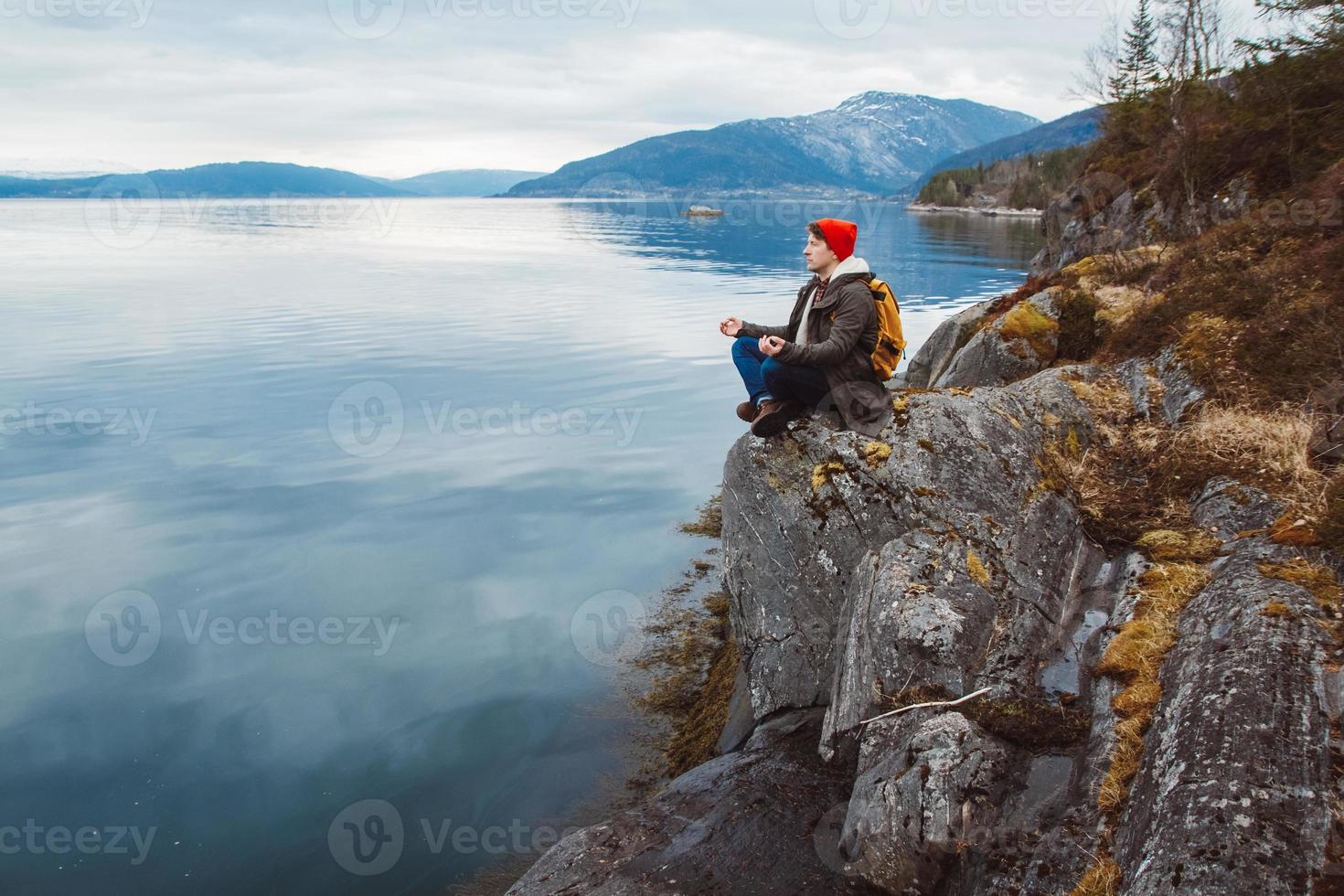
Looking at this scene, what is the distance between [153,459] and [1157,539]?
80.5 feet

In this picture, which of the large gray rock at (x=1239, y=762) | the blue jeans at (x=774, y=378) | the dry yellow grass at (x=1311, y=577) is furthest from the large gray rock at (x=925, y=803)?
the blue jeans at (x=774, y=378)

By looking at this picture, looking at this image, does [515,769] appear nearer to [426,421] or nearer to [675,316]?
[426,421]

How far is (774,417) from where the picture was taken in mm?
9500

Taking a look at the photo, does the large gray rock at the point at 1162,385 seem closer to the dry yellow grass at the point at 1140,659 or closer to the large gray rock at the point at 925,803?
the dry yellow grass at the point at 1140,659

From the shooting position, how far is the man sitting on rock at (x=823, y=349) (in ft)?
27.8

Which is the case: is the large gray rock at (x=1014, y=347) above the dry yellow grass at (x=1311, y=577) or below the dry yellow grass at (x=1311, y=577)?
above

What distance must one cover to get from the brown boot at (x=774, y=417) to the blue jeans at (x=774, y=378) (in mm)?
89

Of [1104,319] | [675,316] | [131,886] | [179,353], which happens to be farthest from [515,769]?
[675,316]

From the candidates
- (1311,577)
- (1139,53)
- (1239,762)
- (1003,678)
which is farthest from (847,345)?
(1139,53)

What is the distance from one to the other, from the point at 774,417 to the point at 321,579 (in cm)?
1123

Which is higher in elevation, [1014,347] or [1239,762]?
[1014,347]

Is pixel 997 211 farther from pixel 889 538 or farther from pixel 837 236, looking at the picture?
pixel 889 538

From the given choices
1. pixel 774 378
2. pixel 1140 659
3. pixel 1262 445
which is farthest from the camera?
pixel 774 378

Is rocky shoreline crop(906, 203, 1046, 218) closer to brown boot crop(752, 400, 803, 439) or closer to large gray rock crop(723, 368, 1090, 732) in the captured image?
large gray rock crop(723, 368, 1090, 732)
